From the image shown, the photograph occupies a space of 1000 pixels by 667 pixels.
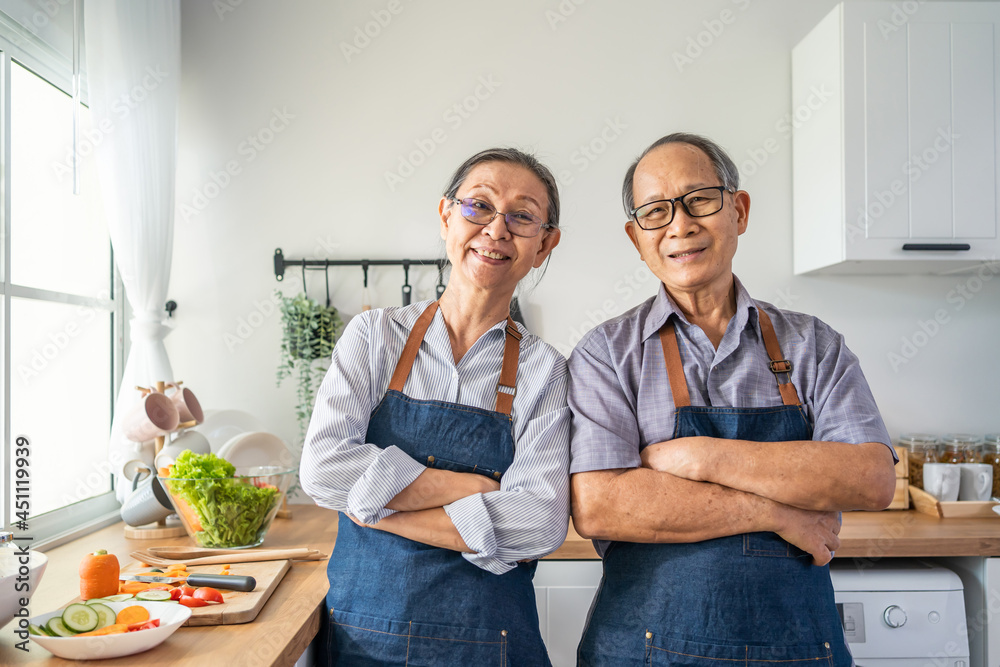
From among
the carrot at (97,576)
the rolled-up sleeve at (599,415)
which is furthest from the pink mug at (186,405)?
the rolled-up sleeve at (599,415)

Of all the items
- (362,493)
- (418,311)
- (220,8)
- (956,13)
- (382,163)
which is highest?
(220,8)

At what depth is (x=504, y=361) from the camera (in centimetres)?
131

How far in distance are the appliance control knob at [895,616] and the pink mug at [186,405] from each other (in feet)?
6.57

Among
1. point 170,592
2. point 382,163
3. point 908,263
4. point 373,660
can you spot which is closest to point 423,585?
point 373,660

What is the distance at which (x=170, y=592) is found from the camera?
1207 mm

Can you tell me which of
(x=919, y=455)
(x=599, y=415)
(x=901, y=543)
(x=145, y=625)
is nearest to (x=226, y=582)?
(x=145, y=625)

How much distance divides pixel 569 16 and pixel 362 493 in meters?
2.03

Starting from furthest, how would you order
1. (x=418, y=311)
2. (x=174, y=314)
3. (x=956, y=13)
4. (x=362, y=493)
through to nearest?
(x=174, y=314) → (x=956, y=13) → (x=418, y=311) → (x=362, y=493)

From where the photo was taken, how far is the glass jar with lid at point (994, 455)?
7.46 feet

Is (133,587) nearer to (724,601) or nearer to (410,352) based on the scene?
(410,352)

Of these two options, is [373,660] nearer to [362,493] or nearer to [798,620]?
[362,493]

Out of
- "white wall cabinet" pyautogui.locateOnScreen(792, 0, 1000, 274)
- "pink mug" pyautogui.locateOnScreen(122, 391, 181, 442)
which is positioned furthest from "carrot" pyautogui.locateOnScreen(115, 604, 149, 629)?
"white wall cabinet" pyautogui.locateOnScreen(792, 0, 1000, 274)

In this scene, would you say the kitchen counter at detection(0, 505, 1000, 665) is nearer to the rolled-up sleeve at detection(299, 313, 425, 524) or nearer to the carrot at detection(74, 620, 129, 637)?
the carrot at detection(74, 620, 129, 637)

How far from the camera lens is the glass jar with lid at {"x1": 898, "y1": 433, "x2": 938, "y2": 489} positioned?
2.27m
